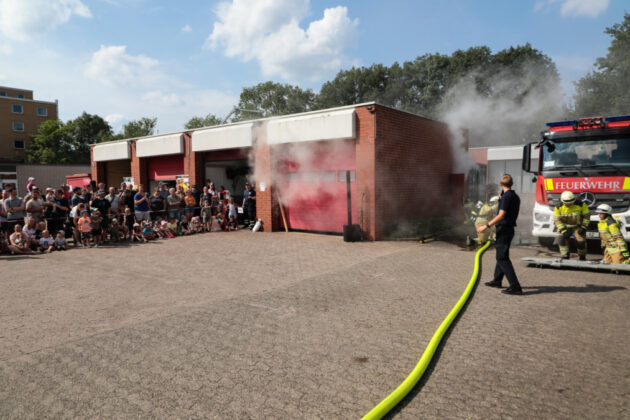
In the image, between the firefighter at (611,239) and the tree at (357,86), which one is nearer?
the firefighter at (611,239)

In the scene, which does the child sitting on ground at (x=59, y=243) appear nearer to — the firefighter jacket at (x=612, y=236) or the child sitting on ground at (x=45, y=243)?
the child sitting on ground at (x=45, y=243)

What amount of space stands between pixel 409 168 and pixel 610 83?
34744 mm

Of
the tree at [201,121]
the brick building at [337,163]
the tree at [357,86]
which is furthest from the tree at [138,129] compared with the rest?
the brick building at [337,163]

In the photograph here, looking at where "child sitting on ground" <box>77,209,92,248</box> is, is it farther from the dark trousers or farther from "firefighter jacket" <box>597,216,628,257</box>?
"firefighter jacket" <box>597,216,628,257</box>

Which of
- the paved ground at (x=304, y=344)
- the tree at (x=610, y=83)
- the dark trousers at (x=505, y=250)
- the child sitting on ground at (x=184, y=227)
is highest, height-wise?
the tree at (x=610, y=83)

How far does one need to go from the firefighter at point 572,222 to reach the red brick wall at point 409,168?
491 cm

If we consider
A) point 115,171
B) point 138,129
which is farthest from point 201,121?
point 115,171

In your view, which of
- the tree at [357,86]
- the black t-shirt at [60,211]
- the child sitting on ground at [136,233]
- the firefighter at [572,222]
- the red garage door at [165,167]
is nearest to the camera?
the firefighter at [572,222]

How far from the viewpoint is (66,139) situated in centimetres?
5412

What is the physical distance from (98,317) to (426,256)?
656 cm

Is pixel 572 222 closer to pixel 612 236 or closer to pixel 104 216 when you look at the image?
pixel 612 236

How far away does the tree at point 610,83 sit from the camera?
34.8 m

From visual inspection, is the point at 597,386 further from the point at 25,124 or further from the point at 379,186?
the point at 25,124

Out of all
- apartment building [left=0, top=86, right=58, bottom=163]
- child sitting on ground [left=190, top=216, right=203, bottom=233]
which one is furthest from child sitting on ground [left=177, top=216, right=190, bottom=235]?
apartment building [left=0, top=86, right=58, bottom=163]
